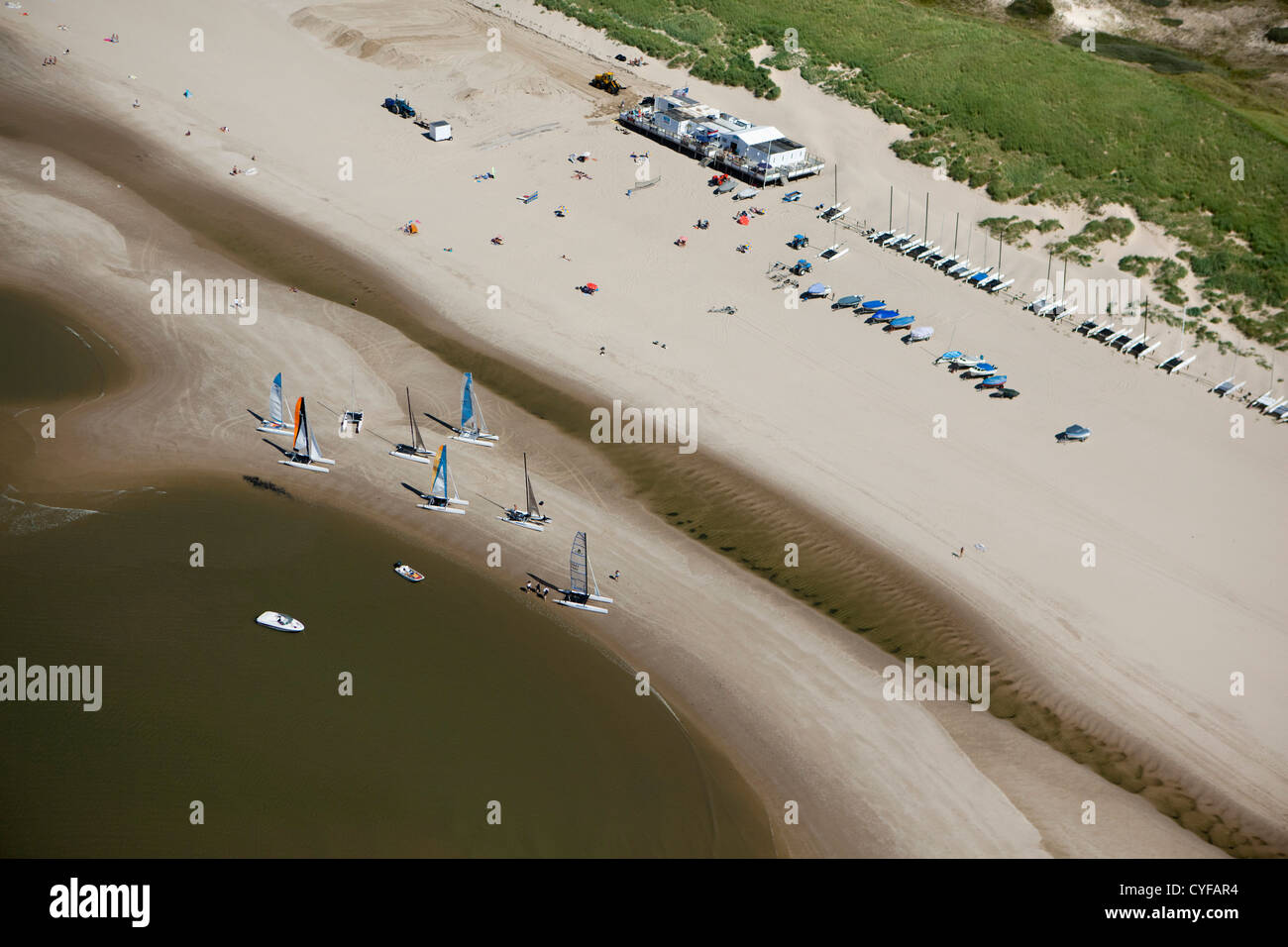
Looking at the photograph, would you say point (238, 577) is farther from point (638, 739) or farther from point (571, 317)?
point (571, 317)

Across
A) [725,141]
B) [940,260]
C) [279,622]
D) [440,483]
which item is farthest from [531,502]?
[725,141]

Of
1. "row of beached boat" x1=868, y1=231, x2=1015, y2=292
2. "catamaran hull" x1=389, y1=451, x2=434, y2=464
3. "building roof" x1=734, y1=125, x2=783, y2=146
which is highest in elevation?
"building roof" x1=734, y1=125, x2=783, y2=146

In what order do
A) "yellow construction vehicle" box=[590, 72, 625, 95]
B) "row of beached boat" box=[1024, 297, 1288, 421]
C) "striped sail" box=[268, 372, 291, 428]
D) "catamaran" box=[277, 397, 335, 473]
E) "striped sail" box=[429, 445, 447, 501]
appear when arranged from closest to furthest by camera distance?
"striped sail" box=[429, 445, 447, 501] → "catamaran" box=[277, 397, 335, 473] → "striped sail" box=[268, 372, 291, 428] → "row of beached boat" box=[1024, 297, 1288, 421] → "yellow construction vehicle" box=[590, 72, 625, 95]

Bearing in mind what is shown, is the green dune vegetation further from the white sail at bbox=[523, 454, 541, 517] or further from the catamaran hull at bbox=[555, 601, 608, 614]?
the catamaran hull at bbox=[555, 601, 608, 614]

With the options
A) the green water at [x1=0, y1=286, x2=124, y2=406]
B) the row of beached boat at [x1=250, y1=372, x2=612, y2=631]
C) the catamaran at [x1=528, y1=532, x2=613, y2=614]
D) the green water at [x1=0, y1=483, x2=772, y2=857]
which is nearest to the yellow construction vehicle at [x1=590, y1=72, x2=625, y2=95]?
the row of beached boat at [x1=250, y1=372, x2=612, y2=631]
